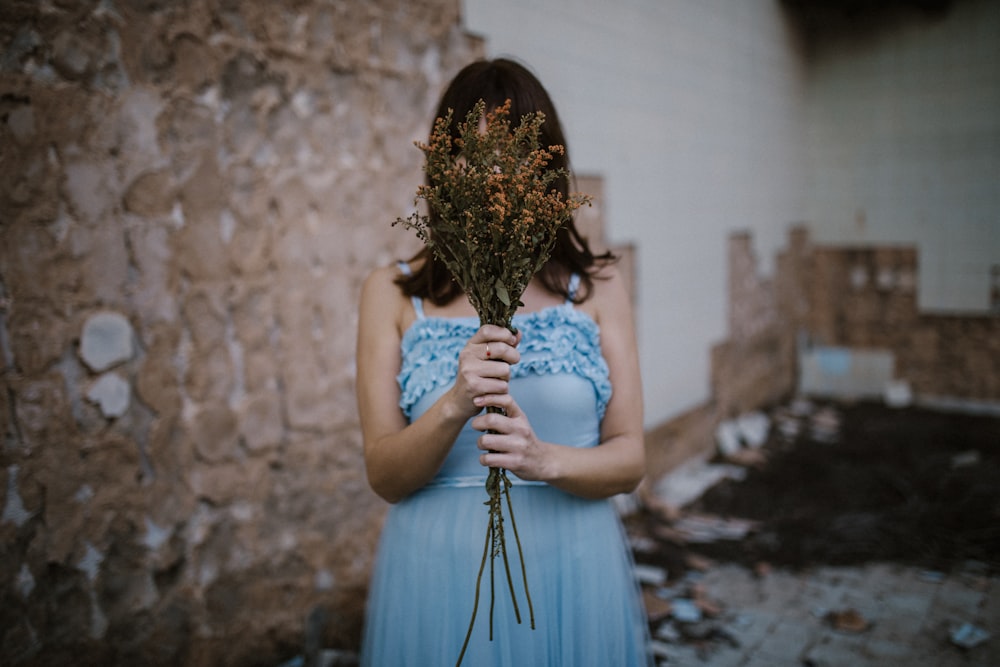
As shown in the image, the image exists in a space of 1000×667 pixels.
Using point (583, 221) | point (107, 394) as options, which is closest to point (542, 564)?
point (107, 394)

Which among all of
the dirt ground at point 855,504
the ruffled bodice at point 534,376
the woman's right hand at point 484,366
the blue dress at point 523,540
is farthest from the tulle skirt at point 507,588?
the dirt ground at point 855,504

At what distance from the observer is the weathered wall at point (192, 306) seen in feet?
7.23

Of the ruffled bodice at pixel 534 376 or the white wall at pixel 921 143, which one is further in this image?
the white wall at pixel 921 143

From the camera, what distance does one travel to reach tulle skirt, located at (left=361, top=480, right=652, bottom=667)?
1.65 meters

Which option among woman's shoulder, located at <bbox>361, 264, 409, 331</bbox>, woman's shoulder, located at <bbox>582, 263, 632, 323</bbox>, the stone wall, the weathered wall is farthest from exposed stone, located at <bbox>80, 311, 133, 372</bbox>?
the stone wall

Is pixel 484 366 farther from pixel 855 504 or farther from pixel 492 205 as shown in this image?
pixel 855 504

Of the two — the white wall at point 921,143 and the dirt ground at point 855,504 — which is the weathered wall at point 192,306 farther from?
the white wall at point 921,143

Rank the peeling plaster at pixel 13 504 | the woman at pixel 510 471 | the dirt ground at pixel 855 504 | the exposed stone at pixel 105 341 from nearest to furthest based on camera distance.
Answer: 1. the woman at pixel 510 471
2. the peeling plaster at pixel 13 504
3. the exposed stone at pixel 105 341
4. the dirt ground at pixel 855 504

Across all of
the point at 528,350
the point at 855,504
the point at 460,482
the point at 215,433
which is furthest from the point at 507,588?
the point at 855,504

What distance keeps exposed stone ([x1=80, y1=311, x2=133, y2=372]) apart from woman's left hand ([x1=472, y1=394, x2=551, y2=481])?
1.56 metres

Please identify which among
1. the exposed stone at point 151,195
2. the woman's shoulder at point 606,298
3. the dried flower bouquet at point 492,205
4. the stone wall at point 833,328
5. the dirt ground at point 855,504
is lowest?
the dirt ground at point 855,504

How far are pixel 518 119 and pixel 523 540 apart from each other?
99 centimetres

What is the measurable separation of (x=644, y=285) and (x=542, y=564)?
3.71 meters

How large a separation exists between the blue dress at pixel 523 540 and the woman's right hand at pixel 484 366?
26 centimetres
